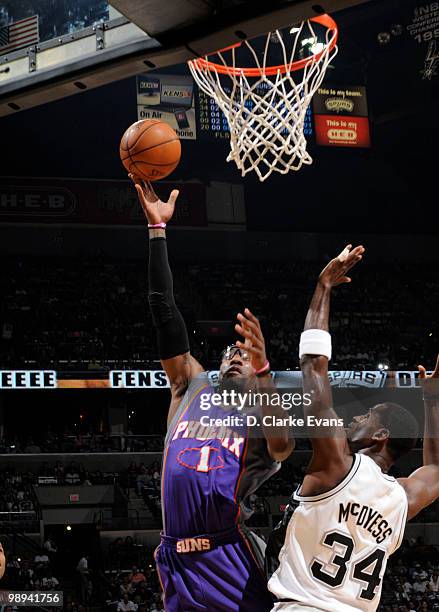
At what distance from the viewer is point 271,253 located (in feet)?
53.0

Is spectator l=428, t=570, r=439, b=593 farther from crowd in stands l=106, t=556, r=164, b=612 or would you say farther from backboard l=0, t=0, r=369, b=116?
backboard l=0, t=0, r=369, b=116

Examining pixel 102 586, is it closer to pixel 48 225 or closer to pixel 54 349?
pixel 54 349

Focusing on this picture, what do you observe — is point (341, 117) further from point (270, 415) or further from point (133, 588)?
point (270, 415)

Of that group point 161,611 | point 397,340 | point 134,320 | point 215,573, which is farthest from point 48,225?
point 215,573

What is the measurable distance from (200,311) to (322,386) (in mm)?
11581

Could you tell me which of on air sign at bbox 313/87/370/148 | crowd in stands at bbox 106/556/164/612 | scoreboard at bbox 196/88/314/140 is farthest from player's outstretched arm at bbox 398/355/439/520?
on air sign at bbox 313/87/370/148

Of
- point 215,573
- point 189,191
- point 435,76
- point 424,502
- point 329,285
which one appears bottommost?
point 215,573

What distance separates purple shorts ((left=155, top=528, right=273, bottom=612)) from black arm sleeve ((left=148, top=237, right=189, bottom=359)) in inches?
29.9

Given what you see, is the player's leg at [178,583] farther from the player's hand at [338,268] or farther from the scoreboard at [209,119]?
the scoreboard at [209,119]

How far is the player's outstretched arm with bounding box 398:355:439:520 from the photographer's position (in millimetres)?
3047

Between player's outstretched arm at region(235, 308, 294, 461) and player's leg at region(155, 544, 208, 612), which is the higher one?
player's outstretched arm at region(235, 308, 294, 461)

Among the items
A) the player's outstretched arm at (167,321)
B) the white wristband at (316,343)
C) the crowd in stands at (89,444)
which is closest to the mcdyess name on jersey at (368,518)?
the white wristband at (316,343)

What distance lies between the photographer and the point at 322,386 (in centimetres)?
275

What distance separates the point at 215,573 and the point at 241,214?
12.4 metres
